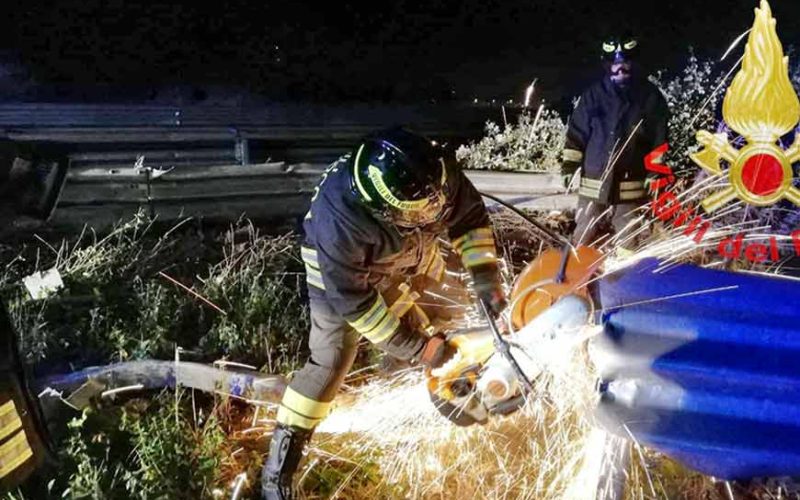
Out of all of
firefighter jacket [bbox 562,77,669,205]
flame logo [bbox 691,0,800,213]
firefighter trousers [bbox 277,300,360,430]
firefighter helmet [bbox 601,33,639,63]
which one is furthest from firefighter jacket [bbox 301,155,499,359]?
flame logo [bbox 691,0,800,213]

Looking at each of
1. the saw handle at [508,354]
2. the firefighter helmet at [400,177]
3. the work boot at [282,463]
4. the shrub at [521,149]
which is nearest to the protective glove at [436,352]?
the saw handle at [508,354]

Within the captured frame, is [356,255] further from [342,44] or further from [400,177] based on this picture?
[342,44]

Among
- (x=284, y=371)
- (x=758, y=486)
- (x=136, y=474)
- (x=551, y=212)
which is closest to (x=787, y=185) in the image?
(x=551, y=212)

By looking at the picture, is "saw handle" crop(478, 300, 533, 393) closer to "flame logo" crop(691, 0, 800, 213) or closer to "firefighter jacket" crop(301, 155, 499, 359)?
"firefighter jacket" crop(301, 155, 499, 359)

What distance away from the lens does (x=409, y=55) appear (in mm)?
22859

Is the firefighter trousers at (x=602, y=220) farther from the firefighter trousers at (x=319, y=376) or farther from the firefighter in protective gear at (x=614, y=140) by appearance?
the firefighter trousers at (x=319, y=376)

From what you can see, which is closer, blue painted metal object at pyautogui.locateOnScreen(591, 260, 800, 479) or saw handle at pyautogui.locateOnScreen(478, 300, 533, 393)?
blue painted metal object at pyautogui.locateOnScreen(591, 260, 800, 479)

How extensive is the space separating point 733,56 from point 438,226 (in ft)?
45.4

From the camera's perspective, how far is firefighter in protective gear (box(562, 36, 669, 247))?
6.41 m

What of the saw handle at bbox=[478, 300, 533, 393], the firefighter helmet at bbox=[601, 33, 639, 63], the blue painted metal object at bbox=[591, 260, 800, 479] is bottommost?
the saw handle at bbox=[478, 300, 533, 393]

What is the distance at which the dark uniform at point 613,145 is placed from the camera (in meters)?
6.41

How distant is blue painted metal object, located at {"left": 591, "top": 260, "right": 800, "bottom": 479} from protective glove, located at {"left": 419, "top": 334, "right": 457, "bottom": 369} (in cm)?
109

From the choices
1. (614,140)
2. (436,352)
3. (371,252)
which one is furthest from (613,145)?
(436,352)

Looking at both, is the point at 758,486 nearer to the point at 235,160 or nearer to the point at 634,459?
the point at 634,459
